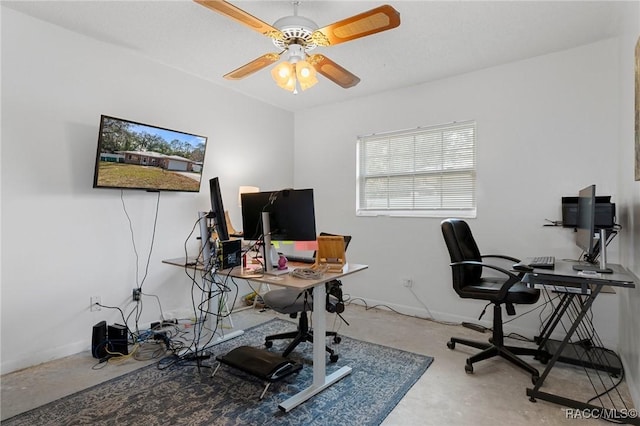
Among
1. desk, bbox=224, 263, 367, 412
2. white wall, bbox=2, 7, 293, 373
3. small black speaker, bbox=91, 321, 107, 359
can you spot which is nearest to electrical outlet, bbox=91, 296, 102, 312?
white wall, bbox=2, 7, 293, 373

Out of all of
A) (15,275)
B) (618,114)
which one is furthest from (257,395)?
(618,114)

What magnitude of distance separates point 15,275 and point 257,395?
6.56 ft

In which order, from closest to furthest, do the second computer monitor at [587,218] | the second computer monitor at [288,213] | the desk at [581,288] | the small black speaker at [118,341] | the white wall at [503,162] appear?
the desk at [581,288] < the second computer monitor at [587,218] < the second computer monitor at [288,213] < the small black speaker at [118,341] < the white wall at [503,162]

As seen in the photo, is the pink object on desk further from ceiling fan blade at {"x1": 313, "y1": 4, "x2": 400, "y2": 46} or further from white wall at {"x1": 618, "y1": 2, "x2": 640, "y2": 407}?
white wall at {"x1": 618, "y1": 2, "x2": 640, "y2": 407}

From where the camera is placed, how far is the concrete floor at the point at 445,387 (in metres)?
1.89

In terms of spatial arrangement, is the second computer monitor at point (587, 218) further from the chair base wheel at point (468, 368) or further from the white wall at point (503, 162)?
the chair base wheel at point (468, 368)

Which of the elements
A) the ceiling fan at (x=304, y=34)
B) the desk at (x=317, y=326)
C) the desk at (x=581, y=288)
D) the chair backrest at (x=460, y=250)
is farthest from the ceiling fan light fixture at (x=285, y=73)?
the desk at (x=581, y=288)

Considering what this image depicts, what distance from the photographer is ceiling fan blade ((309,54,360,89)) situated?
2291 millimetres

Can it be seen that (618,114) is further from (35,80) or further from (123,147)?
(35,80)

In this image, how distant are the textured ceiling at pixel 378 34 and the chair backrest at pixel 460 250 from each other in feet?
5.04

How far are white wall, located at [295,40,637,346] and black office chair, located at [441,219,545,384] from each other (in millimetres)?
647

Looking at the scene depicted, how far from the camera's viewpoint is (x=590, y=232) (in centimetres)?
200

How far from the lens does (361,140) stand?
422 centimetres

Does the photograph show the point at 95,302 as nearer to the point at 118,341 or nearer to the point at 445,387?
the point at 118,341
